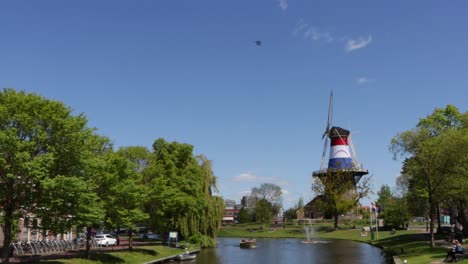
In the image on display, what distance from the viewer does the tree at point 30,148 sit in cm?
2945

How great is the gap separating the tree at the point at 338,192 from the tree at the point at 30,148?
7564cm

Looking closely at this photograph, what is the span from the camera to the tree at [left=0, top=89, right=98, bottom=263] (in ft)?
96.6

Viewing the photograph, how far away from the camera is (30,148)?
99.5 ft

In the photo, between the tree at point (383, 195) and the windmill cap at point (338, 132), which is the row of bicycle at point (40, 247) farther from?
the tree at point (383, 195)

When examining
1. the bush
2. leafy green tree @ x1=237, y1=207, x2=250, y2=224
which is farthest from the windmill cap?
the bush

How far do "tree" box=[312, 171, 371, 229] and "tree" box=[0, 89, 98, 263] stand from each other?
75.6 metres

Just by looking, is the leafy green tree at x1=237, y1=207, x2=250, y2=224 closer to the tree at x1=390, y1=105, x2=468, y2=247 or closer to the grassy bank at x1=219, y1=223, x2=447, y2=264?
the grassy bank at x1=219, y1=223, x2=447, y2=264

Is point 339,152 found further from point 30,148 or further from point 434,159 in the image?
point 30,148

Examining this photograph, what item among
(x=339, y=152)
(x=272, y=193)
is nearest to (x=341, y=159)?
(x=339, y=152)

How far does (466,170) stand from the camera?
4103cm

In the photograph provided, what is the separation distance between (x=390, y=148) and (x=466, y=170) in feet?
24.7

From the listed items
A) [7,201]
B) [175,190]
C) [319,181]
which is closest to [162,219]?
[175,190]

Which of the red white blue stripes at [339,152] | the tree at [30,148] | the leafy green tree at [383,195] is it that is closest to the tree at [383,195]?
the leafy green tree at [383,195]

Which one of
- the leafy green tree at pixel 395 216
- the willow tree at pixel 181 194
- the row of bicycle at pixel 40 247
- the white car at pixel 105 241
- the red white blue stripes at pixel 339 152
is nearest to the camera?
the row of bicycle at pixel 40 247
